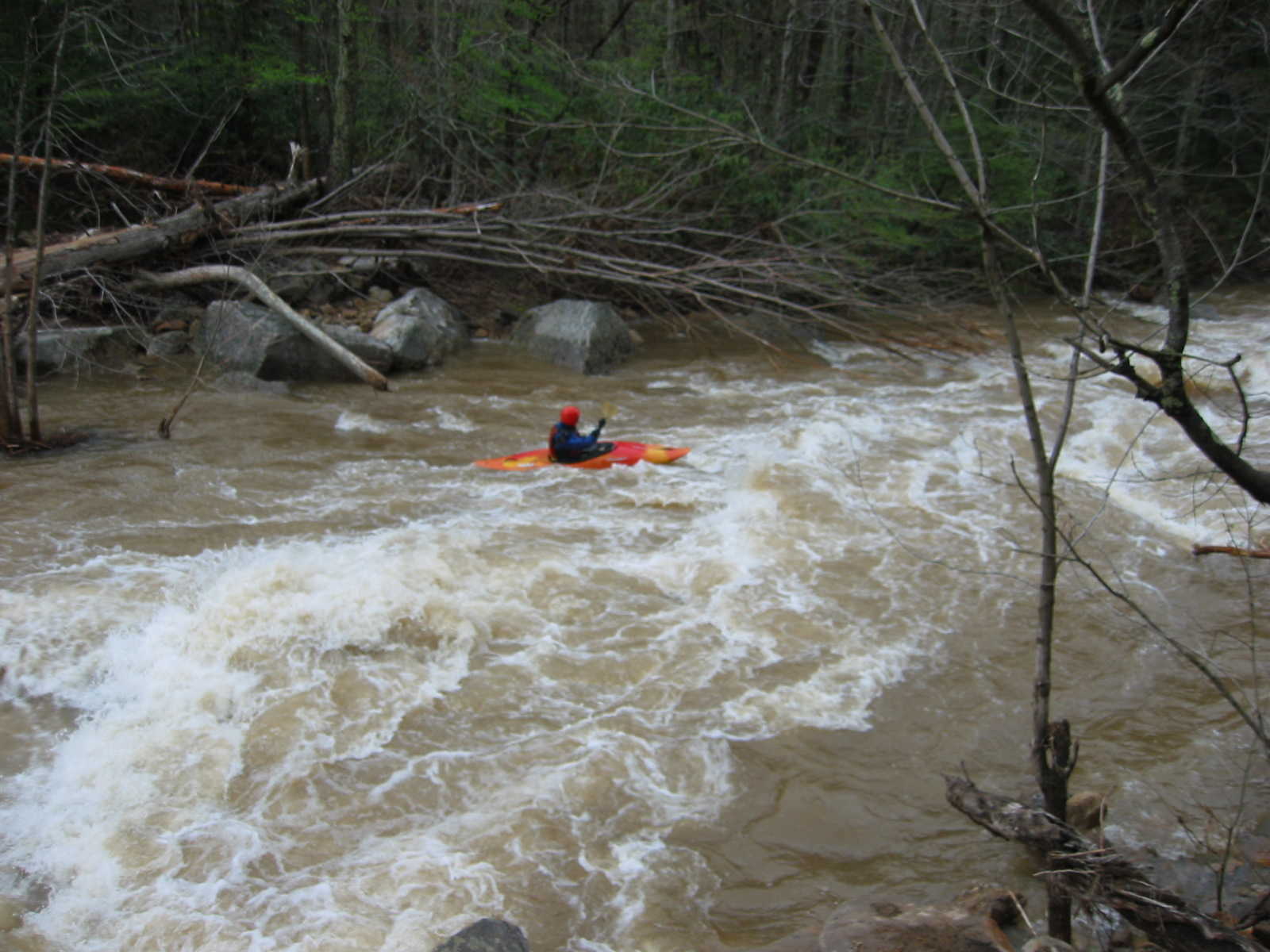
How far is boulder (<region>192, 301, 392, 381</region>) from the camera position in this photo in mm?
9141

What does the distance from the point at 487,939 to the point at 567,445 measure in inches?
194

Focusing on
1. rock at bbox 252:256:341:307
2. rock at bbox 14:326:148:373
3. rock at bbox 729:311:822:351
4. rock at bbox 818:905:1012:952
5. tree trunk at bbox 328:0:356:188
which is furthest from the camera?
rock at bbox 729:311:822:351

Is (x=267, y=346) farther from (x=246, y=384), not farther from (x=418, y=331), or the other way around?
(x=418, y=331)

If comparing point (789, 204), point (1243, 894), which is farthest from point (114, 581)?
point (789, 204)

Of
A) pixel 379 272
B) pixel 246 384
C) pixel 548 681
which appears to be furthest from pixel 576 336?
pixel 548 681

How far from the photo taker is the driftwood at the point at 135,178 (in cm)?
859

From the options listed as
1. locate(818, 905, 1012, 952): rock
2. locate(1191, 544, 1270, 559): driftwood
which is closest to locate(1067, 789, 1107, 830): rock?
locate(818, 905, 1012, 952): rock

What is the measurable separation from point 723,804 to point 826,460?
172 inches

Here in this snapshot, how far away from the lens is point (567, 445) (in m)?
7.42

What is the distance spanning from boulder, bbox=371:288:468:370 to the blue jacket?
3.26m

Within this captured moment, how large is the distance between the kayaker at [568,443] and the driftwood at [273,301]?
8.02ft

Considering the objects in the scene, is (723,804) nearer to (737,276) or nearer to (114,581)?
(114,581)

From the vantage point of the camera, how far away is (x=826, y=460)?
7754mm

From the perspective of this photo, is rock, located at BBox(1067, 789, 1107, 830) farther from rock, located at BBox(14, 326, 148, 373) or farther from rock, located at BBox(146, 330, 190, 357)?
rock, located at BBox(146, 330, 190, 357)
